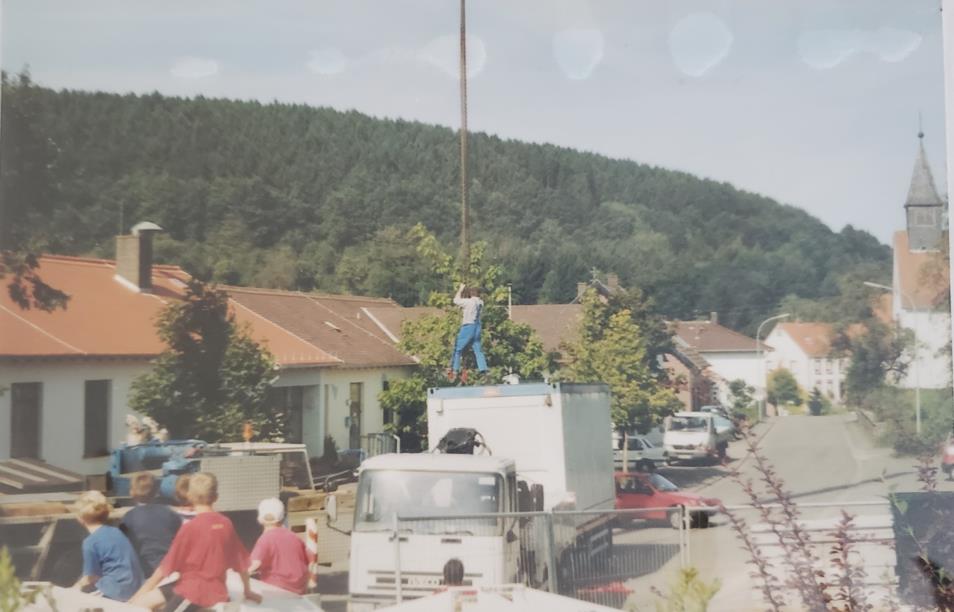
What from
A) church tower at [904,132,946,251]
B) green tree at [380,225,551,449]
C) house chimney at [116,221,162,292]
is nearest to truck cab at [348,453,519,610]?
green tree at [380,225,551,449]

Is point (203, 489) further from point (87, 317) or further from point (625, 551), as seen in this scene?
point (625, 551)

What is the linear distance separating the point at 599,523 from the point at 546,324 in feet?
3.71

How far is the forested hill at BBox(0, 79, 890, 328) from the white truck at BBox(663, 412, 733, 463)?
1.88ft

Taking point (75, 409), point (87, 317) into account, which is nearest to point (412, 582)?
point (75, 409)

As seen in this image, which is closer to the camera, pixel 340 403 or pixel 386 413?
pixel 340 403

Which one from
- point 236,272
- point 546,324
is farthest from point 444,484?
point 236,272

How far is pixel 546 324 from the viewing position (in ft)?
21.6

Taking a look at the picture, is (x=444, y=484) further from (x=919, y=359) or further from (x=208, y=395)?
Answer: (x=919, y=359)

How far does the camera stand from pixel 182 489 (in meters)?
6.17

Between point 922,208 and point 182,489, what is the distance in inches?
168

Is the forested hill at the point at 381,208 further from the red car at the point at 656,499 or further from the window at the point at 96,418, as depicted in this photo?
the red car at the point at 656,499

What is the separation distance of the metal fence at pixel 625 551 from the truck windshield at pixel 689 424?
445 millimetres

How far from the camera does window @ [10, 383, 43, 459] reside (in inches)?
248

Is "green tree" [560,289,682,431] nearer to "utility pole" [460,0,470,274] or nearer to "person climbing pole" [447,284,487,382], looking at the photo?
"person climbing pole" [447,284,487,382]
